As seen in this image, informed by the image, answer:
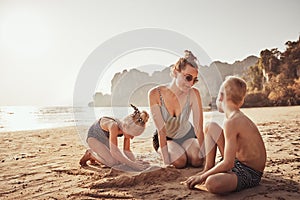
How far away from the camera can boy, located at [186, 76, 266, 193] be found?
245cm

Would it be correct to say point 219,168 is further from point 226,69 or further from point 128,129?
point 226,69

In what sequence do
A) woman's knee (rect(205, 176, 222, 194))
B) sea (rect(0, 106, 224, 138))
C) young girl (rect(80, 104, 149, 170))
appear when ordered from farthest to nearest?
sea (rect(0, 106, 224, 138))
young girl (rect(80, 104, 149, 170))
woman's knee (rect(205, 176, 222, 194))

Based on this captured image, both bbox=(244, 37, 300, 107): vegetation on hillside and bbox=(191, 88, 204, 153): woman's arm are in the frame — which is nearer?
bbox=(191, 88, 204, 153): woman's arm

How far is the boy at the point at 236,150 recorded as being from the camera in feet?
8.04

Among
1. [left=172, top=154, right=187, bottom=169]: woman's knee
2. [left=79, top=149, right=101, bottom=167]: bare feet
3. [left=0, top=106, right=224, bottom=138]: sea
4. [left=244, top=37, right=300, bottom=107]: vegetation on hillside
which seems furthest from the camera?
[left=244, top=37, right=300, bottom=107]: vegetation on hillside

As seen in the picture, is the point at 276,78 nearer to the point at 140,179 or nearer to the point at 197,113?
the point at 197,113

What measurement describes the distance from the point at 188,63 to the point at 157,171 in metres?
1.50

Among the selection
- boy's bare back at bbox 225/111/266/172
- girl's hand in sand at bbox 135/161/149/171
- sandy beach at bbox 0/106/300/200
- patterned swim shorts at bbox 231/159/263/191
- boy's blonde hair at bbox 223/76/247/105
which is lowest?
sandy beach at bbox 0/106/300/200

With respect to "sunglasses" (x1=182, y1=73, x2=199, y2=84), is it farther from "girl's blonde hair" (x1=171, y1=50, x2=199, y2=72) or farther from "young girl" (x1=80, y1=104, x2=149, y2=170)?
"young girl" (x1=80, y1=104, x2=149, y2=170)

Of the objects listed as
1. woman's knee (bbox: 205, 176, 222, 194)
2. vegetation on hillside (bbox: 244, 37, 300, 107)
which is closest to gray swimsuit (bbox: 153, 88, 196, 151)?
woman's knee (bbox: 205, 176, 222, 194)

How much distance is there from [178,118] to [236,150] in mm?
1666

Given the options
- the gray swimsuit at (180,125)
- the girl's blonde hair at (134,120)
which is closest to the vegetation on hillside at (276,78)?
the gray swimsuit at (180,125)

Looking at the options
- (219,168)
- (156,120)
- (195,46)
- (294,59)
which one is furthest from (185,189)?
(294,59)

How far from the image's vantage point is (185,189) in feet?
9.06
